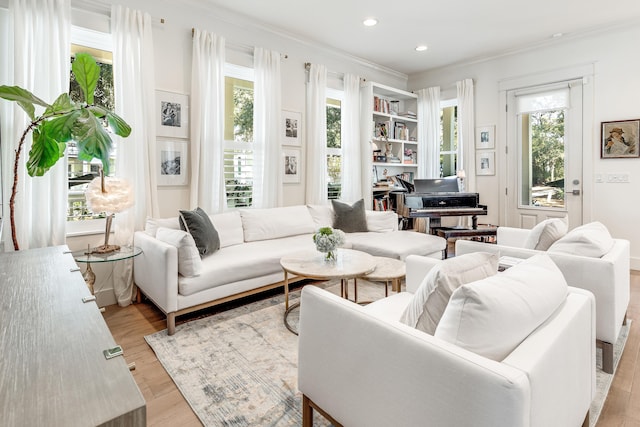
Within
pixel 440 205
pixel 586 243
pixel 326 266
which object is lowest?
pixel 326 266

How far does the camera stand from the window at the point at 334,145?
5.01 m

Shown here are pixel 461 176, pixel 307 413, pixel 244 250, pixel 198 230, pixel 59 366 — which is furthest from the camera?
pixel 461 176

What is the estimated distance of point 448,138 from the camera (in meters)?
5.89

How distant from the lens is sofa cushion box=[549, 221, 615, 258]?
2082 mm

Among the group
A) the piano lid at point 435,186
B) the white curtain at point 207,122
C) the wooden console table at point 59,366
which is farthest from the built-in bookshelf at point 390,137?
the wooden console table at point 59,366

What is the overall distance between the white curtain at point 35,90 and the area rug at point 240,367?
1302 mm

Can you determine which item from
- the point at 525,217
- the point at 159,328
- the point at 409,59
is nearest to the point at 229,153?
the point at 159,328

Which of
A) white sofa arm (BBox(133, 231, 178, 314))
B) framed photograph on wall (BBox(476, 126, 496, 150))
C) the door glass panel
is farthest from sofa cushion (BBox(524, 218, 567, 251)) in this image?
framed photograph on wall (BBox(476, 126, 496, 150))

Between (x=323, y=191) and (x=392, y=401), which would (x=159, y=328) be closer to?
(x=392, y=401)

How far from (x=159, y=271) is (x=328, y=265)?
4.16 ft

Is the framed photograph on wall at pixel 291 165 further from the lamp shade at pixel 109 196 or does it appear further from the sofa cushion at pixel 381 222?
the lamp shade at pixel 109 196

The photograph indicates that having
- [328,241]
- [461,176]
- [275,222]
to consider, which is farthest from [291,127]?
[461,176]

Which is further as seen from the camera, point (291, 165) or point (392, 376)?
point (291, 165)

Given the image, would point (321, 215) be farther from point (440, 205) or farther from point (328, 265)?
point (328, 265)
